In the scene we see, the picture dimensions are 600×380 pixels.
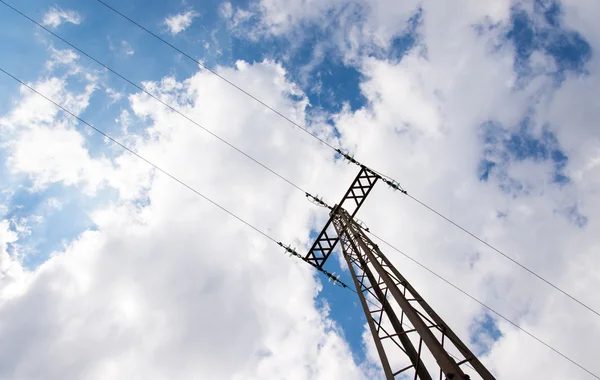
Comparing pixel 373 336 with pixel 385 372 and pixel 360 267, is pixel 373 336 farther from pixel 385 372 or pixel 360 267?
pixel 360 267

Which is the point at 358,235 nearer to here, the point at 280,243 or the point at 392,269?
the point at 392,269

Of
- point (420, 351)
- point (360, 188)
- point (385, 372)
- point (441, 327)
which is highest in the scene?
point (360, 188)

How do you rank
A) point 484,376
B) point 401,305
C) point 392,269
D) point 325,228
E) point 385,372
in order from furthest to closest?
point 325,228 → point 392,269 → point 401,305 → point 385,372 → point 484,376

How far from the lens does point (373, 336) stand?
315 inches

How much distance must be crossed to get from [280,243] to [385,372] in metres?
9.33

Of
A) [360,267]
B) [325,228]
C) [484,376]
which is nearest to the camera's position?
[484,376]

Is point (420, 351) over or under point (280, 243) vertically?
under

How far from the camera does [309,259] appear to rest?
15.2m

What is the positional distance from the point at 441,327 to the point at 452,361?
1.34m

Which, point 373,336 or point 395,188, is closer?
point 373,336

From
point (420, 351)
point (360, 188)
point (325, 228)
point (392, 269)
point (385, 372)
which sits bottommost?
point (385, 372)

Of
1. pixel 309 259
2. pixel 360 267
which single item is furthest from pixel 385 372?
pixel 309 259

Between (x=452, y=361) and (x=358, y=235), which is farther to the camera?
(x=358, y=235)

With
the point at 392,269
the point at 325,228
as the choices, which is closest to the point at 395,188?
the point at 325,228
